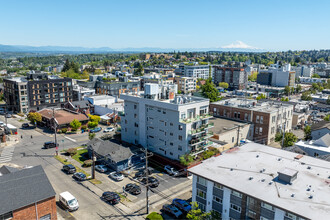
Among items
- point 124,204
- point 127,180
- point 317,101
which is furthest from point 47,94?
point 317,101

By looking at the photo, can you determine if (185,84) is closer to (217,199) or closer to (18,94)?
(18,94)

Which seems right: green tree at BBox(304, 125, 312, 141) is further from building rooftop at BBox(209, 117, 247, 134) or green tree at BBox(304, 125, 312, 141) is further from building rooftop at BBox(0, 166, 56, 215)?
building rooftop at BBox(0, 166, 56, 215)

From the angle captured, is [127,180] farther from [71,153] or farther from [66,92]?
[66,92]

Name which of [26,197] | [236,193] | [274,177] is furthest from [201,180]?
[26,197]

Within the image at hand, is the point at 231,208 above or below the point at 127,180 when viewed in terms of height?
above

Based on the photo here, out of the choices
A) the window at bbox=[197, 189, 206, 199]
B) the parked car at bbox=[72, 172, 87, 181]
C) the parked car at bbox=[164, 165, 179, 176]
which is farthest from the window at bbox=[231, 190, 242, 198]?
the parked car at bbox=[72, 172, 87, 181]

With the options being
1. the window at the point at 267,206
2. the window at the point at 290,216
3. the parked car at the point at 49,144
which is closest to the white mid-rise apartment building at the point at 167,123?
the parked car at the point at 49,144
